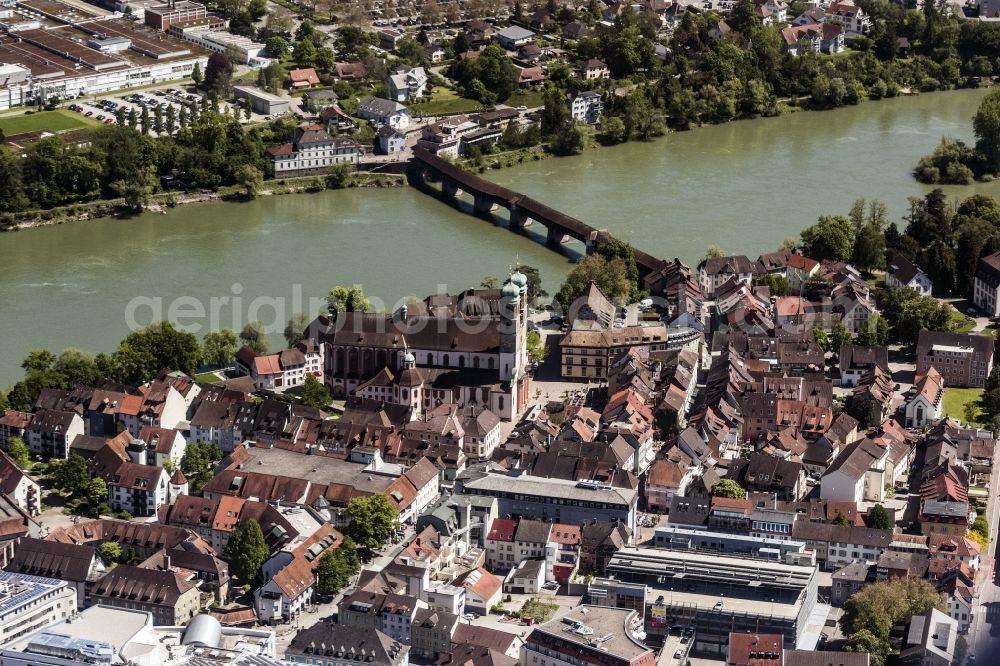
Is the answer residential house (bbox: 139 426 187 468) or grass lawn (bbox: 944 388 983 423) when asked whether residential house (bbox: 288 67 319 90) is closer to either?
residential house (bbox: 139 426 187 468)

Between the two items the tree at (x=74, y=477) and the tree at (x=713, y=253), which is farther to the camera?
the tree at (x=713, y=253)

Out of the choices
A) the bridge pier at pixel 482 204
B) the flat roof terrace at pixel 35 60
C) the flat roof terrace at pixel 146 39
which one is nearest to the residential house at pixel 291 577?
the bridge pier at pixel 482 204

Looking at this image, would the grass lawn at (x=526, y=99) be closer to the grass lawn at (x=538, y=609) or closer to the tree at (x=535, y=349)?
the tree at (x=535, y=349)

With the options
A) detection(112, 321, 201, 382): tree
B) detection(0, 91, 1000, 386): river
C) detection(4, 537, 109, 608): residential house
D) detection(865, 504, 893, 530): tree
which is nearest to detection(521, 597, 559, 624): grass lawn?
detection(865, 504, 893, 530): tree

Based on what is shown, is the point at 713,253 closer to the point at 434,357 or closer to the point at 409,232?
the point at 409,232

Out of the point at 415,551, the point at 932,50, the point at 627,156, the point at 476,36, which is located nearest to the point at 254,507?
the point at 415,551

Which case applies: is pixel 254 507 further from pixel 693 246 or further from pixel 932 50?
pixel 932 50
